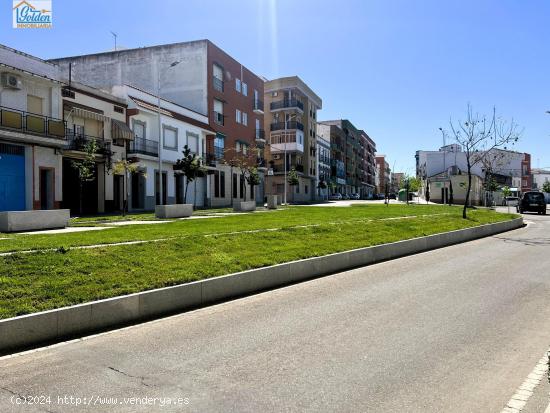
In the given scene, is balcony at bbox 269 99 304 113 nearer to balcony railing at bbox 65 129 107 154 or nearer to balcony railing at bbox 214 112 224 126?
balcony railing at bbox 214 112 224 126

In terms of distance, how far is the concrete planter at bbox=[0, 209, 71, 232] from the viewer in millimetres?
13180

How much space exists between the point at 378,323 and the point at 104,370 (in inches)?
141

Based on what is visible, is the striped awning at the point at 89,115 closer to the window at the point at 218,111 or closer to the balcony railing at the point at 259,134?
the window at the point at 218,111

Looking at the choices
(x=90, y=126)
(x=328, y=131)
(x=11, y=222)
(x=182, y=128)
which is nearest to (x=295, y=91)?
(x=328, y=131)

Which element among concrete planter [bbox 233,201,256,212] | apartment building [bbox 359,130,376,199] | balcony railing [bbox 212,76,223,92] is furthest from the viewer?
apartment building [bbox 359,130,376,199]

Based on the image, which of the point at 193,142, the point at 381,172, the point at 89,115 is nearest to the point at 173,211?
the point at 89,115

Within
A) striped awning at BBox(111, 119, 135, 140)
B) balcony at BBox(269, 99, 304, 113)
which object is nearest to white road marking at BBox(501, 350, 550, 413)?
striped awning at BBox(111, 119, 135, 140)

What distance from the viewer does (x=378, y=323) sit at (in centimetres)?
627

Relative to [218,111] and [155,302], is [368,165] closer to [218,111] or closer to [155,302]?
[218,111]

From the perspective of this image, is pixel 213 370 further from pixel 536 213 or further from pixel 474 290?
pixel 536 213

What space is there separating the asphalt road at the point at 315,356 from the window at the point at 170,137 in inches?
1141

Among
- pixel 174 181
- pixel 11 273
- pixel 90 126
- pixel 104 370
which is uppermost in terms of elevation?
pixel 90 126

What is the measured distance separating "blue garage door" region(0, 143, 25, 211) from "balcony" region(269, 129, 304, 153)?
151ft

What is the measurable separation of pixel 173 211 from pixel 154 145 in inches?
577
